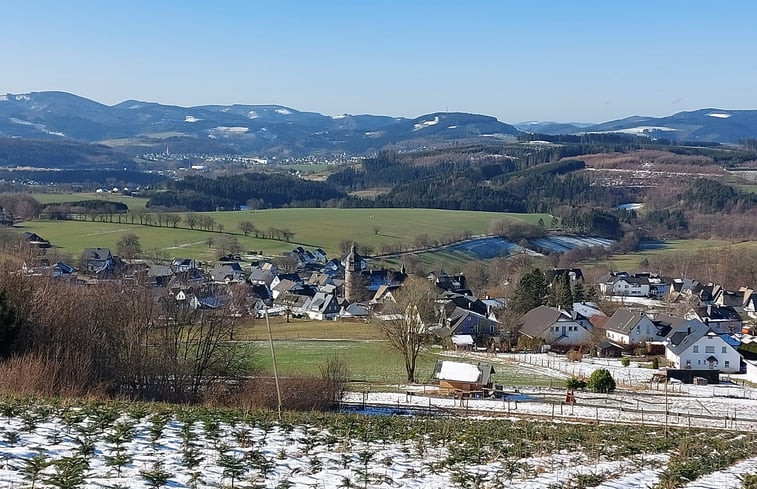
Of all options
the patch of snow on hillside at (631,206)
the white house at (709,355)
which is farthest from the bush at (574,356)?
the patch of snow on hillside at (631,206)

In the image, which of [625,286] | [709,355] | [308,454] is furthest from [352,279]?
[308,454]

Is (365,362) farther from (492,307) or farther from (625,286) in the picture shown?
(625,286)

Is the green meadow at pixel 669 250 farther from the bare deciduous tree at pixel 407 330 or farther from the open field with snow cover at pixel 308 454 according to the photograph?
the open field with snow cover at pixel 308 454

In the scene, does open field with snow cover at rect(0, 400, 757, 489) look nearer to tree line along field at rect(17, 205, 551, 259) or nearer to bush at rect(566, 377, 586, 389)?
bush at rect(566, 377, 586, 389)

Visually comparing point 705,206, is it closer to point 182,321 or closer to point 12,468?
point 182,321

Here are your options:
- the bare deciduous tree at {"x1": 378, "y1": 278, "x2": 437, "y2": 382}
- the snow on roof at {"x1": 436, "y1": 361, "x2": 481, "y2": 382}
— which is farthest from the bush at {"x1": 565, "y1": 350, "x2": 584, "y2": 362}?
the snow on roof at {"x1": 436, "y1": 361, "x2": 481, "y2": 382}

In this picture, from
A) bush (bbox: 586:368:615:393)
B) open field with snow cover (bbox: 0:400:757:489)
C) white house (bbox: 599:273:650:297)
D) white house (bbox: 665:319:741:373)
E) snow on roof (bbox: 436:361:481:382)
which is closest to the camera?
open field with snow cover (bbox: 0:400:757:489)
